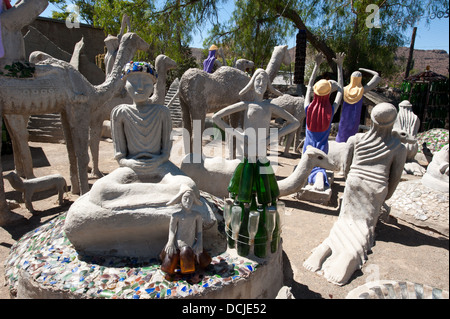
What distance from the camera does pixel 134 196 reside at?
8.77ft

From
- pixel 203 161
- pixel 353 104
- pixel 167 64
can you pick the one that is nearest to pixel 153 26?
pixel 167 64

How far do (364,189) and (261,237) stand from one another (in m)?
1.86

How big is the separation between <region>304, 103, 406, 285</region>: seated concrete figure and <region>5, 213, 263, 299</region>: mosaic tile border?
1322 mm

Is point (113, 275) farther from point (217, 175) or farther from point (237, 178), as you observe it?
point (217, 175)

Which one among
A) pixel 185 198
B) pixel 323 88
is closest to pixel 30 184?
pixel 185 198

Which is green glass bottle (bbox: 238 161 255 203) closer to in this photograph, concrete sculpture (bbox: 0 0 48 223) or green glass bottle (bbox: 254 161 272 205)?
green glass bottle (bbox: 254 161 272 205)

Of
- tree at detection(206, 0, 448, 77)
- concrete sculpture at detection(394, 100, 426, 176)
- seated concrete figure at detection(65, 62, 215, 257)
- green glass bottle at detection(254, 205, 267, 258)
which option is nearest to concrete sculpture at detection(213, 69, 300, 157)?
seated concrete figure at detection(65, 62, 215, 257)

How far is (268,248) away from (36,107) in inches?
153

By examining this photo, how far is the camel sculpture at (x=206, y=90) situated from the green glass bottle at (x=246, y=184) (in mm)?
3123

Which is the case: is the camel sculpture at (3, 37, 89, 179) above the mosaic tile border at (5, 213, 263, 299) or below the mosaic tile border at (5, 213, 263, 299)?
above

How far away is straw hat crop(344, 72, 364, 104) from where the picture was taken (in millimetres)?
6766

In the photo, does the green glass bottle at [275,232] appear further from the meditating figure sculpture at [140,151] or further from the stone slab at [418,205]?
the stone slab at [418,205]

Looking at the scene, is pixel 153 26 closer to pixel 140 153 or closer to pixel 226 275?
pixel 140 153

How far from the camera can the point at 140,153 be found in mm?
3080
